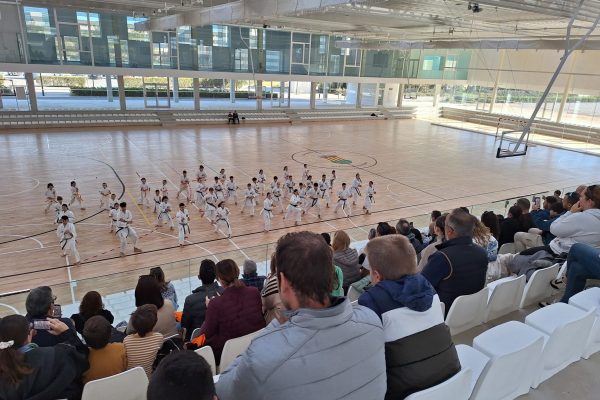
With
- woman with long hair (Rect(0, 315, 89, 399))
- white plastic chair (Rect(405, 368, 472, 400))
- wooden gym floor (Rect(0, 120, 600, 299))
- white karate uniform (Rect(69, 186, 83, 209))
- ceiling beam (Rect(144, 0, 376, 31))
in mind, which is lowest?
wooden gym floor (Rect(0, 120, 600, 299))

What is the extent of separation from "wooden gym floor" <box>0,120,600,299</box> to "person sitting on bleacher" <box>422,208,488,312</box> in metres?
3.04

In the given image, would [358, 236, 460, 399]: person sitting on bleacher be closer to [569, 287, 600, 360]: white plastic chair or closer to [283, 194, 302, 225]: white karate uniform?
[569, 287, 600, 360]: white plastic chair

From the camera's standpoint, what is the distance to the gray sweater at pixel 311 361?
136 centimetres

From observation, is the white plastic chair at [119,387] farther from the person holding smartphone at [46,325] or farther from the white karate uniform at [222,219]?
the white karate uniform at [222,219]

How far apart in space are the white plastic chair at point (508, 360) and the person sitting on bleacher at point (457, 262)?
50 centimetres

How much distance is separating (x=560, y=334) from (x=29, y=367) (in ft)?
9.92

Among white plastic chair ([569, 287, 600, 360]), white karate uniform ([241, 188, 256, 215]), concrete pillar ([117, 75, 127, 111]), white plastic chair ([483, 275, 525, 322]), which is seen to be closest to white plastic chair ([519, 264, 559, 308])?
white plastic chair ([483, 275, 525, 322])

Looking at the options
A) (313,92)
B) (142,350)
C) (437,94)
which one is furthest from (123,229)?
(437,94)

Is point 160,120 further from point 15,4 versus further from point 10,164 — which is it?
point 10,164

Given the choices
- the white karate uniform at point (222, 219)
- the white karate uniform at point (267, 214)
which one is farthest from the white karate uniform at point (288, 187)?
the white karate uniform at point (222, 219)

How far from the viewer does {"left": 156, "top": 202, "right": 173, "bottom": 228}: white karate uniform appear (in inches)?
418

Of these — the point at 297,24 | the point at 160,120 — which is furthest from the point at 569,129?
the point at 160,120

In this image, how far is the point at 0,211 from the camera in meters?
11.1

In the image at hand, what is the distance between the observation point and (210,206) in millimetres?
11422
